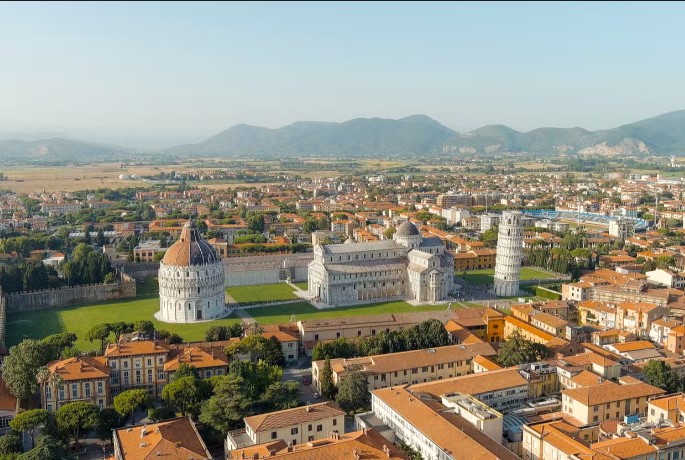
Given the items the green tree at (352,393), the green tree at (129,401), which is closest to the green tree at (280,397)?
the green tree at (352,393)

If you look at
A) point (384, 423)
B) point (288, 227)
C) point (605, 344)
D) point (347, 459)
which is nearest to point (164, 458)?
point (347, 459)

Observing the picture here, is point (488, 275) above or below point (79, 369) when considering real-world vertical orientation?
below

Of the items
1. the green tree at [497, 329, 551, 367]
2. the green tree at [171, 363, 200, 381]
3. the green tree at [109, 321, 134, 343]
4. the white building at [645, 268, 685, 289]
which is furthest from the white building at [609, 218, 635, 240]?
the green tree at [171, 363, 200, 381]

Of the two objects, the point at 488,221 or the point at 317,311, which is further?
the point at 488,221

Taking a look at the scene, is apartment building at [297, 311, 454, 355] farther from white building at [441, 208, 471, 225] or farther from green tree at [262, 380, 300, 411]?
white building at [441, 208, 471, 225]

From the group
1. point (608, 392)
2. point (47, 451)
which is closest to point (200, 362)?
point (47, 451)

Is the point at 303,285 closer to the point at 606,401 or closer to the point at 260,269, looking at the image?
the point at 260,269

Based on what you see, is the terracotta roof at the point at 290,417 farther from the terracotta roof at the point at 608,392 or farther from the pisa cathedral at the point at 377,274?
the pisa cathedral at the point at 377,274
